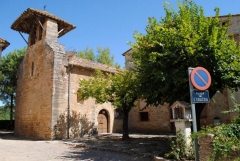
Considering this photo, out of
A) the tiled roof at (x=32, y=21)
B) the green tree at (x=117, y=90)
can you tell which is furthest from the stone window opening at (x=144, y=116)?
the tiled roof at (x=32, y=21)

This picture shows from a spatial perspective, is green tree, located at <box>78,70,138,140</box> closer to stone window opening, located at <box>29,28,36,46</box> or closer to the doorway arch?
the doorway arch

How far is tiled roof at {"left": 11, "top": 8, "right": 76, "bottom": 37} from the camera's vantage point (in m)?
15.4

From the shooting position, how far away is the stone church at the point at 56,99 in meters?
14.2

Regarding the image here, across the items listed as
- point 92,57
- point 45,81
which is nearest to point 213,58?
point 45,81

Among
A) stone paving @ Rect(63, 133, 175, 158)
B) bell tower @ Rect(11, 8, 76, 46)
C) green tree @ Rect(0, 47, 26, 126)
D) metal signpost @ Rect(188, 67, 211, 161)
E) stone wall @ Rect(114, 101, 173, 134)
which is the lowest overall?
stone paving @ Rect(63, 133, 175, 158)

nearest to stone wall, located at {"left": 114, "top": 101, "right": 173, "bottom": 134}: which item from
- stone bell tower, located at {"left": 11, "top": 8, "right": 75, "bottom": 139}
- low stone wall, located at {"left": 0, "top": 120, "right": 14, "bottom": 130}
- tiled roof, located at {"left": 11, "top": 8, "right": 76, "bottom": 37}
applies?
stone bell tower, located at {"left": 11, "top": 8, "right": 75, "bottom": 139}

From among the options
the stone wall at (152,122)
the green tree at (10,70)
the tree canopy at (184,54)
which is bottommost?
the stone wall at (152,122)

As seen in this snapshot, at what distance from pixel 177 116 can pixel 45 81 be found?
10.5 meters

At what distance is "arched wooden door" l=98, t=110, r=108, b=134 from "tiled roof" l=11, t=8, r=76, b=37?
306 inches

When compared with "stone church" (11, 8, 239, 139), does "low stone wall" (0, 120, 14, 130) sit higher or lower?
lower

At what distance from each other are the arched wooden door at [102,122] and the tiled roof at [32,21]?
777cm

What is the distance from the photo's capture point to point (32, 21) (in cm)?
1695

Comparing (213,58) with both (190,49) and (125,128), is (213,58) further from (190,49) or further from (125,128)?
(125,128)

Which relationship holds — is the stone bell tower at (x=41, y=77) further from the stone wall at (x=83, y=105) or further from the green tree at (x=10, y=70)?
the green tree at (x=10, y=70)
